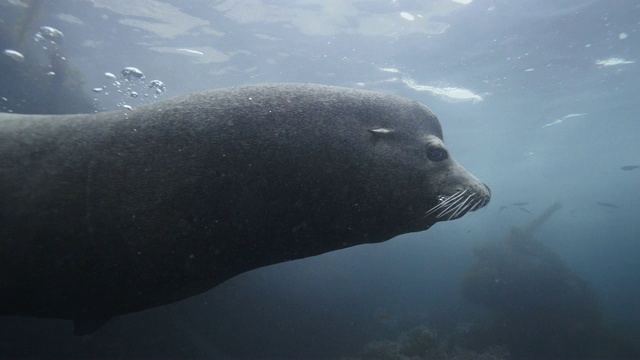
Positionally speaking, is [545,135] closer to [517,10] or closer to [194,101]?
[517,10]

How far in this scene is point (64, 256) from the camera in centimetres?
202

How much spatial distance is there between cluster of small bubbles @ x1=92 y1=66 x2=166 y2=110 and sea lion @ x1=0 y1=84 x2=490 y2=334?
884 inches

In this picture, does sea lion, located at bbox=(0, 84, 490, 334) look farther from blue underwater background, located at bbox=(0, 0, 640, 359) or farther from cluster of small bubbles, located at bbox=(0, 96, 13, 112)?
cluster of small bubbles, located at bbox=(0, 96, 13, 112)

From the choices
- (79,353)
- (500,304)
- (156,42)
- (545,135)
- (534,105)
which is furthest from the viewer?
(545,135)

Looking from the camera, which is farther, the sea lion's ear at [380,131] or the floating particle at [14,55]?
the floating particle at [14,55]

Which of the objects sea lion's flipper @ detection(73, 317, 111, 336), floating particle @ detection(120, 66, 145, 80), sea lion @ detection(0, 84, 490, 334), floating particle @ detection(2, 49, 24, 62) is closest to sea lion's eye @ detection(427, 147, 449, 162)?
sea lion @ detection(0, 84, 490, 334)

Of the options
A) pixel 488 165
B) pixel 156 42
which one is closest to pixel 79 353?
pixel 156 42

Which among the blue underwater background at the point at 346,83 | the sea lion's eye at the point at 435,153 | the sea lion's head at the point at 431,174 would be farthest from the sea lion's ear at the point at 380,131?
the blue underwater background at the point at 346,83

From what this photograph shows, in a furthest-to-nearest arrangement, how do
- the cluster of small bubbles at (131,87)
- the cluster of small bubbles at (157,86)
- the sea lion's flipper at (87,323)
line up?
the cluster of small bubbles at (157,86) → the cluster of small bubbles at (131,87) → the sea lion's flipper at (87,323)

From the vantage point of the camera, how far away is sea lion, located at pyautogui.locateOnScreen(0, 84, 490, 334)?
6.68 feet

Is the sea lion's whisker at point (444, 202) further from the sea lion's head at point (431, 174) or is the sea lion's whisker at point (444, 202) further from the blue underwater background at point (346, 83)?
the blue underwater background at point (346, 83)

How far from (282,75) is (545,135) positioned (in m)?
32.3

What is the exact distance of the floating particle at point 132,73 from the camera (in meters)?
21.4

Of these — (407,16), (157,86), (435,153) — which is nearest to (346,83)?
(407,16)
